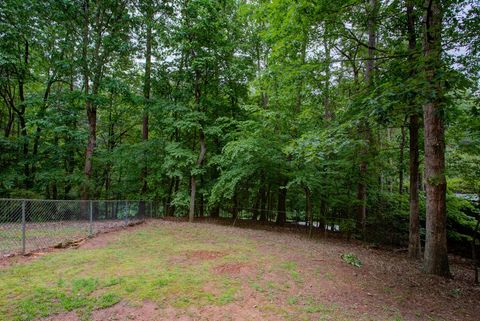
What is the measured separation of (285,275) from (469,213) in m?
9.83

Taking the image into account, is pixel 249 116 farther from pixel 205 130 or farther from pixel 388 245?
pixel 388 245

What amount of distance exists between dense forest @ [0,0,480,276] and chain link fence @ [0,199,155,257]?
376 centimetres

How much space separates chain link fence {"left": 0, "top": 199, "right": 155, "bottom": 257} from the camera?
20.0 feet

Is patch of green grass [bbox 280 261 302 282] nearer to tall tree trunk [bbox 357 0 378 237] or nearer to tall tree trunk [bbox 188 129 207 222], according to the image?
tall tree trunk [bbox 357 0 378 237]

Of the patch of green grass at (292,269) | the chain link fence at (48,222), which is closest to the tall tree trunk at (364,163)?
the patch of green grass at (292,269)

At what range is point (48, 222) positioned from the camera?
696 cm

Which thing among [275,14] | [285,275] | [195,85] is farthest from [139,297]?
[195,85]

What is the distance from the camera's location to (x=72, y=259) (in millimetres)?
5547

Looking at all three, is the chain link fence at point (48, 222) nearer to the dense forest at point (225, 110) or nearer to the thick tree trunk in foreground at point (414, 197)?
the dense forest at point (225, 110)

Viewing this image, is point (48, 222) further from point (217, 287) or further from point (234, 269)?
point (217, 287)

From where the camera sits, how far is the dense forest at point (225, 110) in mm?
7805

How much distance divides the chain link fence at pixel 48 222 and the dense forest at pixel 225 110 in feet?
12.3

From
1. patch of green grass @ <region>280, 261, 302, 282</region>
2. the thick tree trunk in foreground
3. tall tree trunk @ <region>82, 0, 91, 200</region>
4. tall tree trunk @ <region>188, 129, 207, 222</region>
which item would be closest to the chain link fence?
tall tree trunk @ <region>82, 0, 91, 200</region>

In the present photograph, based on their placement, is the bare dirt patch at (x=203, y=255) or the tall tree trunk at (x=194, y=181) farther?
the tall tree trunk at (x=194, y=181)
